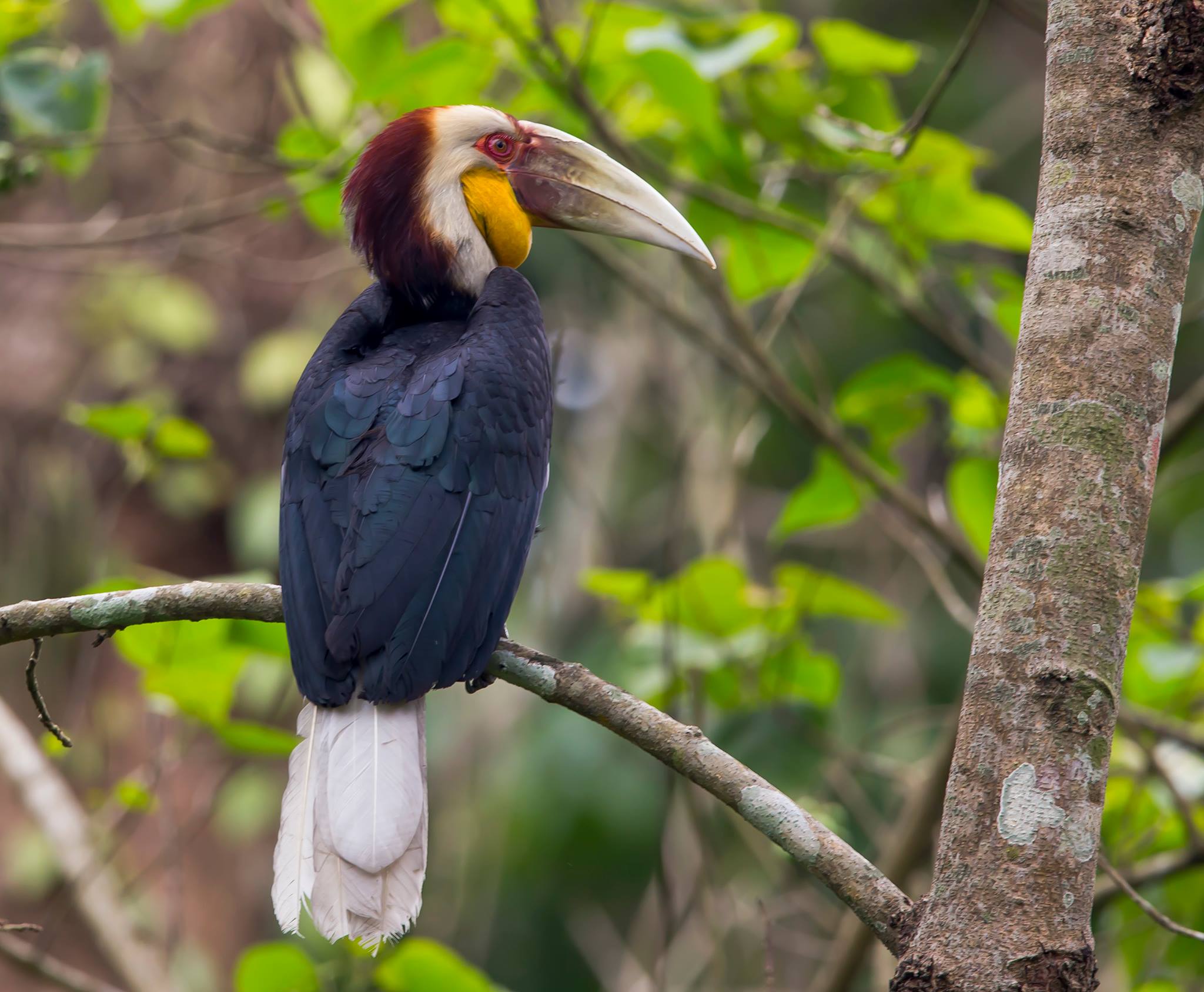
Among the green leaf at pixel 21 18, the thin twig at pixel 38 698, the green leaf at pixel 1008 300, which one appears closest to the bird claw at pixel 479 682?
the thin twig at pixel 38 698

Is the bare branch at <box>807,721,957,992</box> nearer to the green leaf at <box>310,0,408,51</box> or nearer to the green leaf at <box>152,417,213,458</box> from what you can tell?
the green leaf at <box>152,417,213,458</box>

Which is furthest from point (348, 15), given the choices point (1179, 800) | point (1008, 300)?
point (1179, 800)

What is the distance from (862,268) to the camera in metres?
3.47

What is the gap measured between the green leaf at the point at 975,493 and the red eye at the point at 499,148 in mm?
1381

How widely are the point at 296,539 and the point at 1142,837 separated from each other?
7.21 ft

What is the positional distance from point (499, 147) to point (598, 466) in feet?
8.86

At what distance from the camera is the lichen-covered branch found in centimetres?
160

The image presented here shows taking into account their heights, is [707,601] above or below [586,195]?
below

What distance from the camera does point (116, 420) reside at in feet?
9.93

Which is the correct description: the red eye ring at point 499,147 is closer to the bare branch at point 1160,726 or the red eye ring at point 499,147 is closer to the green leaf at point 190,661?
the green leaf at point 190,661

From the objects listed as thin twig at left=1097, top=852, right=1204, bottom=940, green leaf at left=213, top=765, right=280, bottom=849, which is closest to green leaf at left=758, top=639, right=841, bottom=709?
thin twig at left=1097, top=852, right=1204, bottom=940

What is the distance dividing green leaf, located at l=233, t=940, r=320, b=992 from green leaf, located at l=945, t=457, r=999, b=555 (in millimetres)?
1810

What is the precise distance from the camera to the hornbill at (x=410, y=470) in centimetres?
217

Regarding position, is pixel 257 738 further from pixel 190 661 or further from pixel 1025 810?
pixel 1025 810
